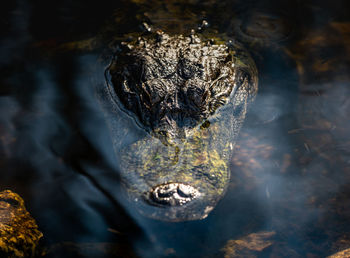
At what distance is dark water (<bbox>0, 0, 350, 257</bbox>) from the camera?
2.78 meters

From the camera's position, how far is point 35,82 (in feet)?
13.9

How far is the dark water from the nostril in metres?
0.45

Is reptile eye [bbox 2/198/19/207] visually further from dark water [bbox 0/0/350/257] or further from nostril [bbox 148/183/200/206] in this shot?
nostril [bbox 148/183/200/206]

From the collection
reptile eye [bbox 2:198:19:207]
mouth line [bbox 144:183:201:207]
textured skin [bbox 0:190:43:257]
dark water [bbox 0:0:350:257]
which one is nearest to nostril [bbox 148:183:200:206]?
mouth line [bbox 144:183:201:207]

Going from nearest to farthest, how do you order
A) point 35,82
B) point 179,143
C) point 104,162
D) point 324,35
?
point 179,143 < point 104,162 < point 35,82 < point 324,35

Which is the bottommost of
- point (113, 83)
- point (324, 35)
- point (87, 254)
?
point (87, 254)

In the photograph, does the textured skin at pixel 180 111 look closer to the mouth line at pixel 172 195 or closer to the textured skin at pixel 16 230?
the mouth line at pixel 172 195

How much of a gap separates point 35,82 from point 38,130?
0.86m

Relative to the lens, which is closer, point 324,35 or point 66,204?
point 66,204

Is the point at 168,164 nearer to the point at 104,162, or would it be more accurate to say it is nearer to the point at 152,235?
the point at 152,235

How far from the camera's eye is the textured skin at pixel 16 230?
2.38 metres

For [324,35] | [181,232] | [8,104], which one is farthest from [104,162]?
[324,35]

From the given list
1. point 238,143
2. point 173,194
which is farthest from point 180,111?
point 173,194

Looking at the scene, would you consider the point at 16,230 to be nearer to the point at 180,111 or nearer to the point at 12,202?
the point at 12,202
